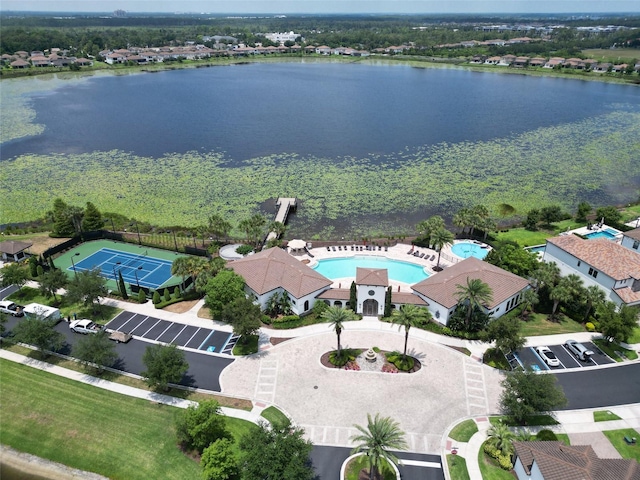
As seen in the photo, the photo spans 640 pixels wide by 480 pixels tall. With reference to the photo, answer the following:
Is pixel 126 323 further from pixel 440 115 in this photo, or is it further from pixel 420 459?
pixel 440 115

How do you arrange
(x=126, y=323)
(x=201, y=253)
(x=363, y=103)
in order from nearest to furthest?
(x=126, y=323) → (x=201, y=253) → (x=363, y=103)

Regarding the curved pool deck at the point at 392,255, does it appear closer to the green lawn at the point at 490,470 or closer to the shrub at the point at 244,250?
the shrub at the point at 244,250

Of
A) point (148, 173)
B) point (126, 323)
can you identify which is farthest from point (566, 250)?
point (148, 173)

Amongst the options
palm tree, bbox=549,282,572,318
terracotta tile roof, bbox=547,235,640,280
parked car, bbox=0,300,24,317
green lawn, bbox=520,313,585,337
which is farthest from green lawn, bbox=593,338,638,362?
parked car, bbox=0,300,24,317

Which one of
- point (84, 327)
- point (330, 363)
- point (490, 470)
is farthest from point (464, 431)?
point (84, 327)

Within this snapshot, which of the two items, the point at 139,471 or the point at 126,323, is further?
the point at 126,323

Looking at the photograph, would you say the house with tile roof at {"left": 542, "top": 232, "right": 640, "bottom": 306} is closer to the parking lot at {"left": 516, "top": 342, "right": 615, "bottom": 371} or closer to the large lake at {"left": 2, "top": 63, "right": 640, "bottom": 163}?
the parking lot at {"left": 516, "top": 342, "right": 615, "bottom": 371}
